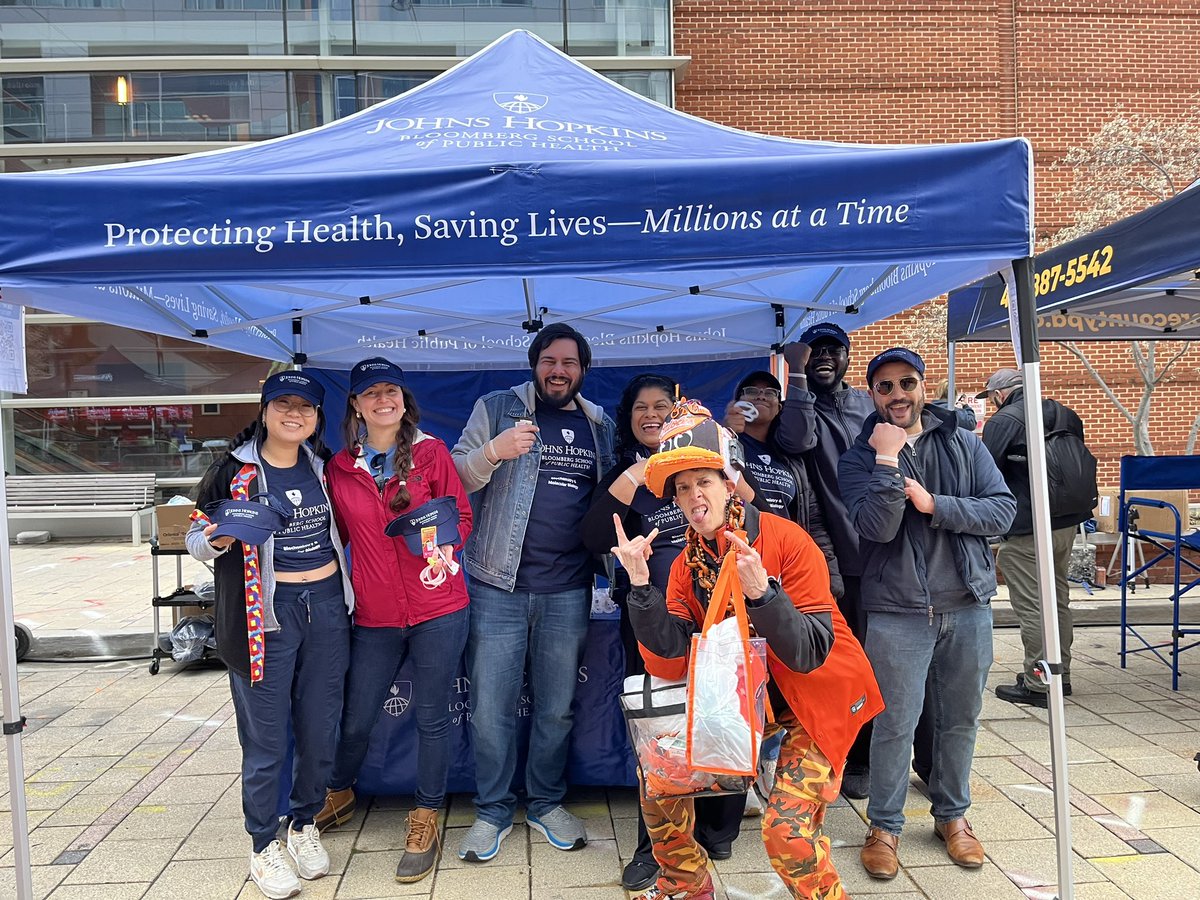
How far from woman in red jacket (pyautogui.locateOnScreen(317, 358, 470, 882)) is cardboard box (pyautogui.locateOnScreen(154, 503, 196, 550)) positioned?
3.29m

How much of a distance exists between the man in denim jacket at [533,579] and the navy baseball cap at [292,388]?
645mm

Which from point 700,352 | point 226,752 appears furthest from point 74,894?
point 700,352

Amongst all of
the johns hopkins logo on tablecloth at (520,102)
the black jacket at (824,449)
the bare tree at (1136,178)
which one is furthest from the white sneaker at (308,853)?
the bare tree at (1136,178)

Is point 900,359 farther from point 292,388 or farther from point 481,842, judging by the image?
point 481,842

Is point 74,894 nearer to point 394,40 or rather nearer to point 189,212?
point 189,212

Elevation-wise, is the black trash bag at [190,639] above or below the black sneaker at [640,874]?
above

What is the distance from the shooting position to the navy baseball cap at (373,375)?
316cm

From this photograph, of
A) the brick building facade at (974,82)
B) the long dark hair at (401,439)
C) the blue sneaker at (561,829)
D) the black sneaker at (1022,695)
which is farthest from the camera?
the brick building facade at (974,82)

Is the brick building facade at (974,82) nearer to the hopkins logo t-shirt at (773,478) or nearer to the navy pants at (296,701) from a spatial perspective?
the hopkins logo t-shirt at (773,478)

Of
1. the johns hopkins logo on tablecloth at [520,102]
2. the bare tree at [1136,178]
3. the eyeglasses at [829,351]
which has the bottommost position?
the eyeglasses at [829,351]

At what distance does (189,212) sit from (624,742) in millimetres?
2706

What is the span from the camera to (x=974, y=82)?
11.9 m

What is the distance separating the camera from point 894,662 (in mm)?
3078

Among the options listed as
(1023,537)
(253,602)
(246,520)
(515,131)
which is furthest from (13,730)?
(1023,537)
